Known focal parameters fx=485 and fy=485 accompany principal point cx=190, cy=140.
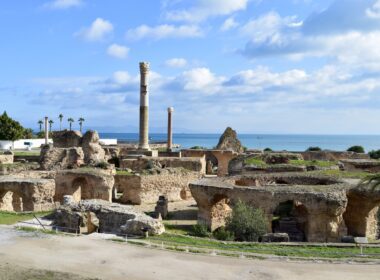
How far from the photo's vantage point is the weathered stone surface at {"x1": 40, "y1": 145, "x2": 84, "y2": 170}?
35156 millimetres

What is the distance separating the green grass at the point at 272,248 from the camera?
52.6 ft

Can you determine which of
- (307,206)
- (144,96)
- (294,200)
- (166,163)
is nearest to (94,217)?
(294,200)

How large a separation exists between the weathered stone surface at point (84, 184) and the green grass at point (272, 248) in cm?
1238

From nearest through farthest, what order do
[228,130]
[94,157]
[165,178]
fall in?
[165,178] → [94,157] → [228,130]

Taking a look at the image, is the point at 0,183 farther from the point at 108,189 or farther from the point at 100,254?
the point at 100,254

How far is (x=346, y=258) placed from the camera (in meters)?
15.6

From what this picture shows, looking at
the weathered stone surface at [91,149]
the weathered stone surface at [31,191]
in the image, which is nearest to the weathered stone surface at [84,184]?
the weathered stone surface at [31,191]

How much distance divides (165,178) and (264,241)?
51.0 ft

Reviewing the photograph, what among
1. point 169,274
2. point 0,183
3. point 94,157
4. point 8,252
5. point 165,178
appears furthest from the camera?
point 94,157

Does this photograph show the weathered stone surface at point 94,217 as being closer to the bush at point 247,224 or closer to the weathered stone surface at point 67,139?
the bush at point 247,224

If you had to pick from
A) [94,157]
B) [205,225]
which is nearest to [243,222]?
[205,225]

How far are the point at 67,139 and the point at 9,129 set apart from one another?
22101 mm

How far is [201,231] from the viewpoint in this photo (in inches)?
883

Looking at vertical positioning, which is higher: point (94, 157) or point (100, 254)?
point (94, 157)
